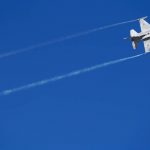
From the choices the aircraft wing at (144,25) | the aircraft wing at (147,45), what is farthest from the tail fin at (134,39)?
the aircraft wing at (144,25)

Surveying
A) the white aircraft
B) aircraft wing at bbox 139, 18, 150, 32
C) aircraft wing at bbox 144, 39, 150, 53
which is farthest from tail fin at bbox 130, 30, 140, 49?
aircraft wing at bbox 139, 18, 150, 32

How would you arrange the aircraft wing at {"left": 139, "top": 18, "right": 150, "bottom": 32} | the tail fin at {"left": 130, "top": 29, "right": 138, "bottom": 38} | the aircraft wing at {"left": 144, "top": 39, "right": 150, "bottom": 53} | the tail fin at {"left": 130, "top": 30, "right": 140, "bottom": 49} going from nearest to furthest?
the tail fin at {"left": 130, "top": 30, "right": 140, "bottom": 49} < the tail fin at {"left": 130, "top": 29, "right": 138, "bottom": 38} < the aircraft wing at {"left": 144, "top": 39, "right": 150, "bottom": 53} < the aircraft wing at {"left": 139, "top": 18, "right": 150, "bottom": 32}

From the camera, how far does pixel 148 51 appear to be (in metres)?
72.4

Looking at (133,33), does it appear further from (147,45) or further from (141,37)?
(147,45)

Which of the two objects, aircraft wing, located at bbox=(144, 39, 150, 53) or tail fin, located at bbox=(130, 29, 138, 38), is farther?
aircraft wing, located at bbox=(144, 39, 150, 53)

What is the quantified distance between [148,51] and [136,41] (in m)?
2.58

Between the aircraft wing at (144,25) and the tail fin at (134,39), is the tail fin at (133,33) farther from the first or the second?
the aircraft wing at (144,25)

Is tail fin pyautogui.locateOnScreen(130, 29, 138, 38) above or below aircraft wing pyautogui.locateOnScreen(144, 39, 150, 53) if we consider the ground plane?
above

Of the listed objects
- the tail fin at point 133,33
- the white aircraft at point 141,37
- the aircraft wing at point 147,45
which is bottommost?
the aircraft wing at point 147,45

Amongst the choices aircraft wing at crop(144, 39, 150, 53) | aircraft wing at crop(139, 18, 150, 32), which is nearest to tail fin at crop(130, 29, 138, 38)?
aircraft wing at crop(144, 39, 150, 53)

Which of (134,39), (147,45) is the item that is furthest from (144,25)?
(134,39)

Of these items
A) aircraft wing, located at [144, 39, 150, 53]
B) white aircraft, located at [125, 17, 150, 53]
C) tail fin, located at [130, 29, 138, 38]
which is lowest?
aircraft wing, located at [144, 39, 150, 53]

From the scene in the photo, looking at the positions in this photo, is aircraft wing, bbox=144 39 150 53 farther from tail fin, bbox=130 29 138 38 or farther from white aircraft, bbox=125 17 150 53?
tail fin, bbox=130 29 138 38

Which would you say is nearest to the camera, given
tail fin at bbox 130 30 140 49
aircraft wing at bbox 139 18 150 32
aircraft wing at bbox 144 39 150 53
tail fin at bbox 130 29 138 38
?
tail fin at bbox 130 30 140 49
